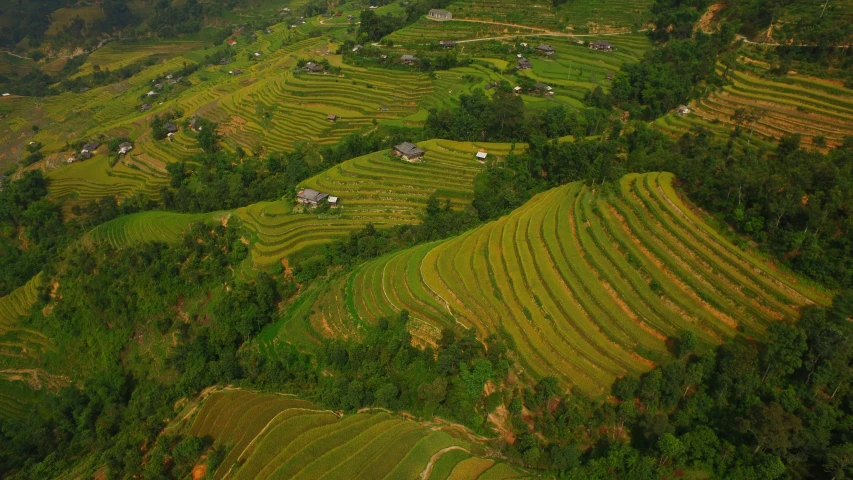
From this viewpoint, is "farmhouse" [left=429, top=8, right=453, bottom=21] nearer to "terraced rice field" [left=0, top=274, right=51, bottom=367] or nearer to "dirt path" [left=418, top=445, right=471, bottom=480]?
"terraced rice field" [left=0, top=274, right=51, bottom=367]

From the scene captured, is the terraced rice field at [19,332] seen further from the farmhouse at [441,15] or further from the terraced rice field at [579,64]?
the farmhouse at [441,15]

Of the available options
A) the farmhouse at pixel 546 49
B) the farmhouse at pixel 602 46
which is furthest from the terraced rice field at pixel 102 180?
the farmhouse at pixel 602 46

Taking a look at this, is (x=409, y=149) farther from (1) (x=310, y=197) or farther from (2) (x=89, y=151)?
(2) (x=89, y=151)

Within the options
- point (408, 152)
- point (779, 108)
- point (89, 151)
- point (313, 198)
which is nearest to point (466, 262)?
point (313, 198)

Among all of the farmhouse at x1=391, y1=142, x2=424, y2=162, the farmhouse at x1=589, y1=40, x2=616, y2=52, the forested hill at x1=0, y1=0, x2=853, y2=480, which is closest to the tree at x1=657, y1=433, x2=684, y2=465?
the forested hill at x1=0, y1=0, x2=853, y2=480

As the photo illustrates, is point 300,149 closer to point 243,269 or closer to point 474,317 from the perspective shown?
point 243,269

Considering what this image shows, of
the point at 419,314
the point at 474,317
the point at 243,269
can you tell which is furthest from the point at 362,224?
the point at 474,317

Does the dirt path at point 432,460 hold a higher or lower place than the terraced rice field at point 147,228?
higher
